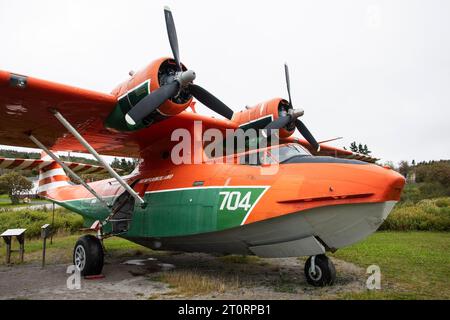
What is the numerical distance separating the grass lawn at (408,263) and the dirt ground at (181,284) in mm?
529

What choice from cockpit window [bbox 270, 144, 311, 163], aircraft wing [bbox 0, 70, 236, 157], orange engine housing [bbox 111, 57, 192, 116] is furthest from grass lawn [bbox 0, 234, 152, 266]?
cockpit window [bbox 270, 144, 311, 163]

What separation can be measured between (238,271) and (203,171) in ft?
8.50

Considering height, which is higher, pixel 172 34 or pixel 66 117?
pixel 172 34

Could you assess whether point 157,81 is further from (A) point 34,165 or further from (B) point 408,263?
(B) point 408,263

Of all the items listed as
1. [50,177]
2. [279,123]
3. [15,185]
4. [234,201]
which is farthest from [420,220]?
[15,185]

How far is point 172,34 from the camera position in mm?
7090

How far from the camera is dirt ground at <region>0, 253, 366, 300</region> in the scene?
20.5 ft

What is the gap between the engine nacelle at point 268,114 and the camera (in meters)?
9.46

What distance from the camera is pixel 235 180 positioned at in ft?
22.9

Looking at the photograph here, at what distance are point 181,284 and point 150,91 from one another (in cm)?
367

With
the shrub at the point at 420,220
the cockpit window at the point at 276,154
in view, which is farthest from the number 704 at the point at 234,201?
the shrub at the point at 420,220

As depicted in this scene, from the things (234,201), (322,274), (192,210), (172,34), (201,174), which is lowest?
(322,274)
